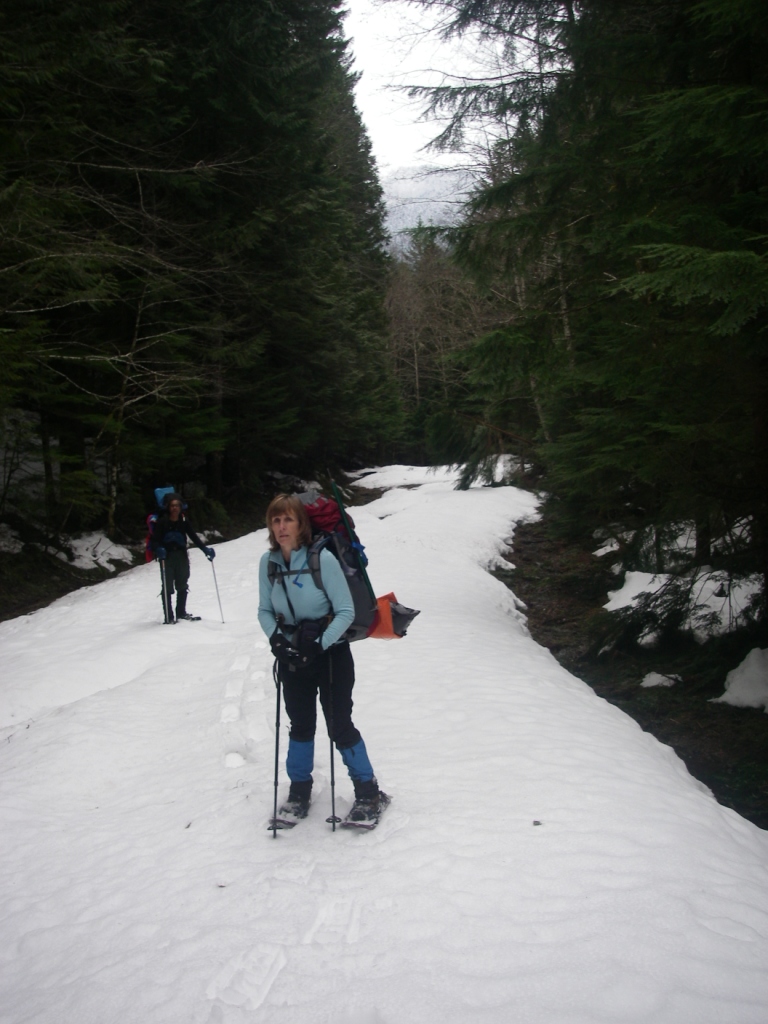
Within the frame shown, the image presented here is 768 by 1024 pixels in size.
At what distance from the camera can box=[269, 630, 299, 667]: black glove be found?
142 inches

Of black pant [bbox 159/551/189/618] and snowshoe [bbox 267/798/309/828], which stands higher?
black pant [bbox 159/551/189/618]

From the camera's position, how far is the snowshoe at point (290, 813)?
3779 millimetres

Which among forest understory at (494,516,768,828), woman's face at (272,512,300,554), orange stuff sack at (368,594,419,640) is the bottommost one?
forest understory at (494,516,768,828)

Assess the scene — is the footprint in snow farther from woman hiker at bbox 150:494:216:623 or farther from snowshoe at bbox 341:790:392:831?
woman hiker at bbox 150:494:216:623

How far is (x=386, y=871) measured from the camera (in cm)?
330

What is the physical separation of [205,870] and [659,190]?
694cm

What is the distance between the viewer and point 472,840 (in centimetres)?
354

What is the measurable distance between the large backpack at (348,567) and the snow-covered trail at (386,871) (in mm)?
1189

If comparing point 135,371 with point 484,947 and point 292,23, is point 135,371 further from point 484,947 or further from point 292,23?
point 484,947

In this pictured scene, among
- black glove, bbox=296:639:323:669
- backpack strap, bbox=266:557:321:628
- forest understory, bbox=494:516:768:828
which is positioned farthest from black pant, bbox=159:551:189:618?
black glove, bbox=296:639:323:669

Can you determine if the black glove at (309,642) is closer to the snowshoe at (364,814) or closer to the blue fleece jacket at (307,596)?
the blue fleece jacket at (307,596)

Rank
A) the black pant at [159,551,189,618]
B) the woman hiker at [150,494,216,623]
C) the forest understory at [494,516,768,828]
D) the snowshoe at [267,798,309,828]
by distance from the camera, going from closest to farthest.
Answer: the snowshoe at [267,798,309,828] → the forest understory at [494,516,768,828] → the woman hiker at [150,494,216,623] → the black pant at [159,551,189,618]

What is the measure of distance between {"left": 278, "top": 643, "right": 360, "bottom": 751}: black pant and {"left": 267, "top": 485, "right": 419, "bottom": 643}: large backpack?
0.18 m

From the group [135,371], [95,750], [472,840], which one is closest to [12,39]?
[135,371]
